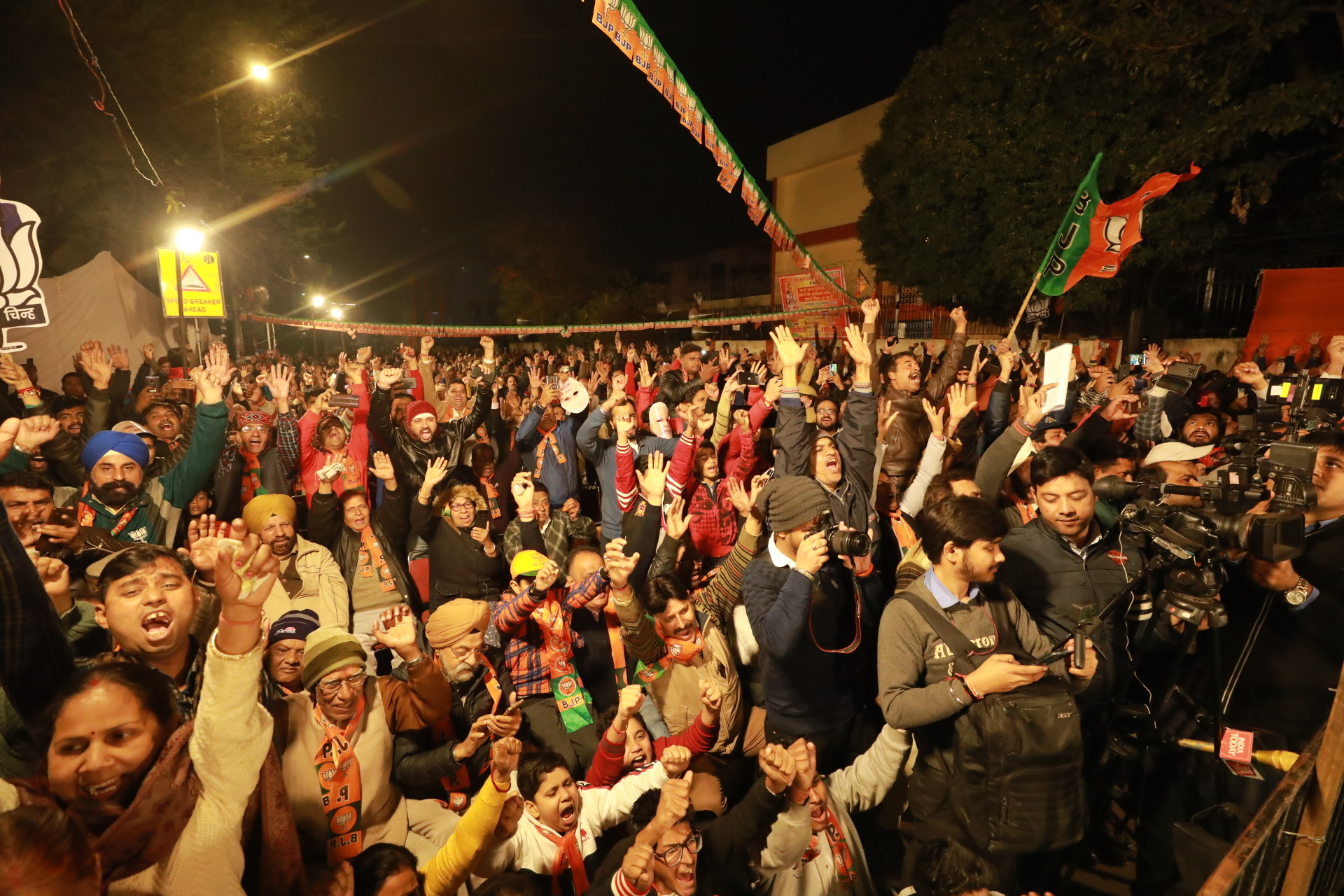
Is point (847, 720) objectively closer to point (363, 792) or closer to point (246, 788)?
point (363, 792)

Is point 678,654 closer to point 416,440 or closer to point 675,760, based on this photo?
point 675,760

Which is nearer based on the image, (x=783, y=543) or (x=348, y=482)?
(x=783, y=543)

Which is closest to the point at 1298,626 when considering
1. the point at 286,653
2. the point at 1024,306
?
the point at 1024,306

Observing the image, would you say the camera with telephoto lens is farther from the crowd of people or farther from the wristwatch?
the wristwatch

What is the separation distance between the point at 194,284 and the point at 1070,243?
12.2m

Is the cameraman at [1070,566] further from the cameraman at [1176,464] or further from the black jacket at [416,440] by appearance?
the black jacket at [416,440]

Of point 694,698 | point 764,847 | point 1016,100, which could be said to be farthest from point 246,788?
point 1016,100

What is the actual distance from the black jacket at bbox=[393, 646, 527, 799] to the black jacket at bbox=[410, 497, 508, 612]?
0.76 meters

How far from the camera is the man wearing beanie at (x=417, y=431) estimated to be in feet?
18.3

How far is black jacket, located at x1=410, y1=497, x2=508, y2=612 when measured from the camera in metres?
4.55

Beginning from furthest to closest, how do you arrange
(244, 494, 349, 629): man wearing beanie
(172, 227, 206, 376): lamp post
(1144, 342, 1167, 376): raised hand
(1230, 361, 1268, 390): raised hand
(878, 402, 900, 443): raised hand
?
(172, 227, 206, 376): lamp post
(1144, 342, 1167, 376): raised hand
(878, 402, 900, 443): raised hand
(1230, 361, 1268, 390): raised hand
(244, 494, 349, 629): man wearing beanie

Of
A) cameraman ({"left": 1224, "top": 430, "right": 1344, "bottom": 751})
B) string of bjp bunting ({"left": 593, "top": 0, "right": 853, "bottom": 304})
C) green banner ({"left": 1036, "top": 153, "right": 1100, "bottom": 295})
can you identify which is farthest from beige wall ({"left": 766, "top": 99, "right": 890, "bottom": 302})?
cameraman ({"left": 1224, "top": 430, "right": 1344, "bottom": 751})

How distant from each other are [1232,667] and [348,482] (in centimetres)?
556

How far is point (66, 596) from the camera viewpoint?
9.13 ft
